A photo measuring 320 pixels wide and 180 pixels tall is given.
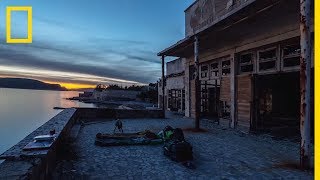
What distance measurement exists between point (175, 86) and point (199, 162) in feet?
67.7

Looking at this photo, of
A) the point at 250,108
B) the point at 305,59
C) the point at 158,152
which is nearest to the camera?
the point at 305,59

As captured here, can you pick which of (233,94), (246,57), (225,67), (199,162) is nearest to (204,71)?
(225,67)

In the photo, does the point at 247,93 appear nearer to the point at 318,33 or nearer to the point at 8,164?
the point at 8,164

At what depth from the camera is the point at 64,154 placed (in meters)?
8.26

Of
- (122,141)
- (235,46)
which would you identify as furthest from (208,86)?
(122,141)

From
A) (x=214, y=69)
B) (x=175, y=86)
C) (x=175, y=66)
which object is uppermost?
(x=175, y=66)

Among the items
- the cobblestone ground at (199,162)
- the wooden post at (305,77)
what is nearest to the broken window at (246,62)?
the cobblestone ground at (199,162)

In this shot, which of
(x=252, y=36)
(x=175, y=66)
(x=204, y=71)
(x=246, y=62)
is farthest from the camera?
(x=175, y=66)

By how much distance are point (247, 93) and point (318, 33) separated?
42.0 ft

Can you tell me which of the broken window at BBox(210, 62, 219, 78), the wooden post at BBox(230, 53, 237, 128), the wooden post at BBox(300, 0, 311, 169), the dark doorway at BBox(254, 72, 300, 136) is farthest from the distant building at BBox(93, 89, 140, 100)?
the wooden post at BBox(300, 0, 311, 169)

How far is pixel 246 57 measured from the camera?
47.3 ft

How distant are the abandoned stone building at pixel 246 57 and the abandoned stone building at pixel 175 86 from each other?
4.86 m

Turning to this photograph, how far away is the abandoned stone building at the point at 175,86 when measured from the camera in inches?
1051

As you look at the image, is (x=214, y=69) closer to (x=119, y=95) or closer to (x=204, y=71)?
(x=204, y=71)
